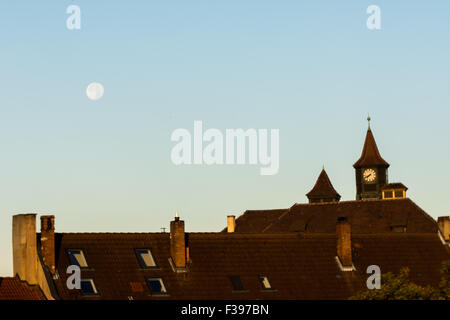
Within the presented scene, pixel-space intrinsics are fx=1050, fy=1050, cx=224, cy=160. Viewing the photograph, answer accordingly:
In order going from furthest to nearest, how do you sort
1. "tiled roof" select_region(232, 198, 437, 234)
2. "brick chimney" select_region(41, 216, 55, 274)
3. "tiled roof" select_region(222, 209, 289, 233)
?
"tiled roof" select_region(222, 209, 289, 233)
"tiled roof" select_region(232, 198, 437, 234)
"brick chimney" select_region(41, 216, 55, 274)

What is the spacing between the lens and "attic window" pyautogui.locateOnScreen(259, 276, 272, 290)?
64250 mm

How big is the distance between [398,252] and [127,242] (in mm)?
18473

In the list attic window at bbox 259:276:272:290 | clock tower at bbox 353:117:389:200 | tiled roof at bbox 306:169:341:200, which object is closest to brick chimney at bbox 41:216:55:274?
attic window at bbox 259:276:272:290

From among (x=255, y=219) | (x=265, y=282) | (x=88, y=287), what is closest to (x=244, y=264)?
(x=265, y=282)

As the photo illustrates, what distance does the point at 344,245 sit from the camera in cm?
6781

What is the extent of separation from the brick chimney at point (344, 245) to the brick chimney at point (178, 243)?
10669 millimetres

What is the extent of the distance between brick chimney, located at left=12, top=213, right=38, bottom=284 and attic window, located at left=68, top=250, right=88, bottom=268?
229 centimetres

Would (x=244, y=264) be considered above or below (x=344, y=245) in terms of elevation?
below

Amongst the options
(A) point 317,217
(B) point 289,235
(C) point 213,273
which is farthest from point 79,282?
(A) point 317,217

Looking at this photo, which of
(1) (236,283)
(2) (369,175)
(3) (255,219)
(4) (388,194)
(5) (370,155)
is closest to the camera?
(1) (236,283)

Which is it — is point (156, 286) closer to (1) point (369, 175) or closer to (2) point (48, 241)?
(2) point (48, 241)

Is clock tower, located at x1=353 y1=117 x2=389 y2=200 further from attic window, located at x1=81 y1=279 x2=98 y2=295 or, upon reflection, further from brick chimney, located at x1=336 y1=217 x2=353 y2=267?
attic window, located at x1=81 y1=279 x2=98 y2=295

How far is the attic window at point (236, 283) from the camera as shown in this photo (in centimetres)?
6364

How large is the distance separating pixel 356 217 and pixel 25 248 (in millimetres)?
50419
